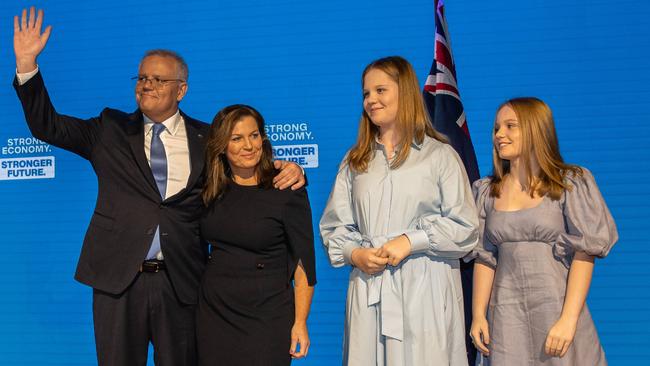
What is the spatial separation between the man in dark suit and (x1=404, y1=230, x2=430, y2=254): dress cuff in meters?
0.53

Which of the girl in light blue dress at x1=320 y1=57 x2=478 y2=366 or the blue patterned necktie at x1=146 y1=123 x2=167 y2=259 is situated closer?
the girl in light blue dress at x1=320 y1=57 x2=478 y2=366

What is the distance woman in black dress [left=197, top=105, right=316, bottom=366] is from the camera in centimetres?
242

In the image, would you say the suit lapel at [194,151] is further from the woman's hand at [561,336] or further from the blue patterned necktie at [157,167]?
the woman's hand at [561,336]

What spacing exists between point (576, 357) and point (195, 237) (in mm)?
1375

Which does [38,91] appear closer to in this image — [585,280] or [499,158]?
[499,158]

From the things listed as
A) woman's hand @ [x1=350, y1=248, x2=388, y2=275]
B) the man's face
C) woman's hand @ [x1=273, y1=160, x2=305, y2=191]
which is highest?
the man's face

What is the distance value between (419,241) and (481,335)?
0.47 meters

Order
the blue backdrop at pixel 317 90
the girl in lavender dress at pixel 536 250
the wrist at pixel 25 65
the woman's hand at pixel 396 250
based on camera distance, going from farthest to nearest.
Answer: the blue backdrop at pixel 317 90 → the wrist at pixel 25 65 → the girl in lavender dress at pixel 536 250 → the woman's hand at pixel 396 250

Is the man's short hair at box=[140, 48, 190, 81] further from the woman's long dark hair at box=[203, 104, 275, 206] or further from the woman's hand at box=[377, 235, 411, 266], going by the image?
the woman's hand at box=[377, 235, 411, 266]

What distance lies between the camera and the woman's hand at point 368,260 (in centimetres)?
217

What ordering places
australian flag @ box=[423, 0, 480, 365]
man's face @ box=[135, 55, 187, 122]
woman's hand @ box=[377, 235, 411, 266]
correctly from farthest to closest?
1. australian flag @ box=[423, 0, 480, 365]
2. man's face @ box=[135, 55, 187, 122]
3. woman's hand @ box=[377, 235, 411, 266]

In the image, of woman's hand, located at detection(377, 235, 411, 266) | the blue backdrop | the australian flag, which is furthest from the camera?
the blue backdrop

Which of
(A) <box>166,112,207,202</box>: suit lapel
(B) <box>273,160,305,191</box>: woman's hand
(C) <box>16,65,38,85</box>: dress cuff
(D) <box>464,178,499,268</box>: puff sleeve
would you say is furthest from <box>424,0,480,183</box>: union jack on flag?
(C) <box>16,65,38,85</box>: dress cuff

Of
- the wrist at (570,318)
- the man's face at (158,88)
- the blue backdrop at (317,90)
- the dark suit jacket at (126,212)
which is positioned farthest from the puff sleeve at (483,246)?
the blue backdrop at (317,90)
